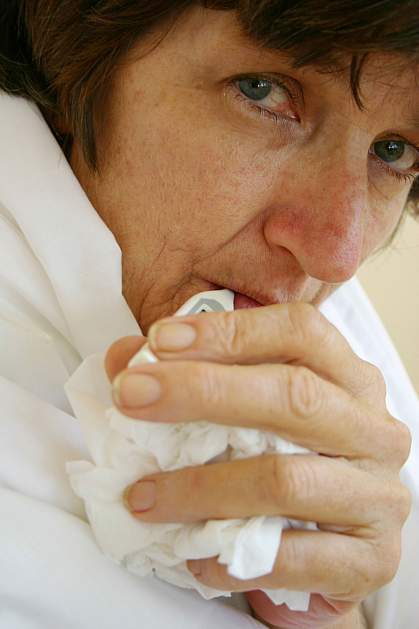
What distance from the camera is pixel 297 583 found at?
2.15 feet

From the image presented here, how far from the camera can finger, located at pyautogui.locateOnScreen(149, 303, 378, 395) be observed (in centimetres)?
61

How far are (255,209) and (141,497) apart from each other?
0.32 m

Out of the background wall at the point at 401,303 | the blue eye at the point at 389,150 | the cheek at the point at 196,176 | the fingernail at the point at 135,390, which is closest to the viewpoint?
the fingernail at the point at 135,390

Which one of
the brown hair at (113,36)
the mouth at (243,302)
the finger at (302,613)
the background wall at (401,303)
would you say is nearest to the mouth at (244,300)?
the mouth at (243,302)

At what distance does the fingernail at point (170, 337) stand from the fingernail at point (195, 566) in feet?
0.66

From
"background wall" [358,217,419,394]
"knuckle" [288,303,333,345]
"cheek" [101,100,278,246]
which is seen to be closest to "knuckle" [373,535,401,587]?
"knuckle" [288,303,333,345]

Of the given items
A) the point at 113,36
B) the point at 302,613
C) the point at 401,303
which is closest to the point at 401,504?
the point at 302,613

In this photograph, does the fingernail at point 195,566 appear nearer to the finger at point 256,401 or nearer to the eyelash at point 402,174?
the finger at point 256,401

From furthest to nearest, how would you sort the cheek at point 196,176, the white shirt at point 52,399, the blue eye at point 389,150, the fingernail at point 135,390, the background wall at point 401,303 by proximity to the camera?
the background wall at point 401,303 < the blue eye at point 389,150 < the cheek at point 196,176 < the white shirt at point 52,399 < the fingernail at point 135,390

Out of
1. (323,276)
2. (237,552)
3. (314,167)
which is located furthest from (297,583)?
(314,167)

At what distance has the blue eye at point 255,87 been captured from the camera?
0.78 metres

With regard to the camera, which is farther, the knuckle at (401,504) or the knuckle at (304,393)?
the knuckle at (401,504)

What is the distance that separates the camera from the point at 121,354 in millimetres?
648

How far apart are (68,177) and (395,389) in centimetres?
69
